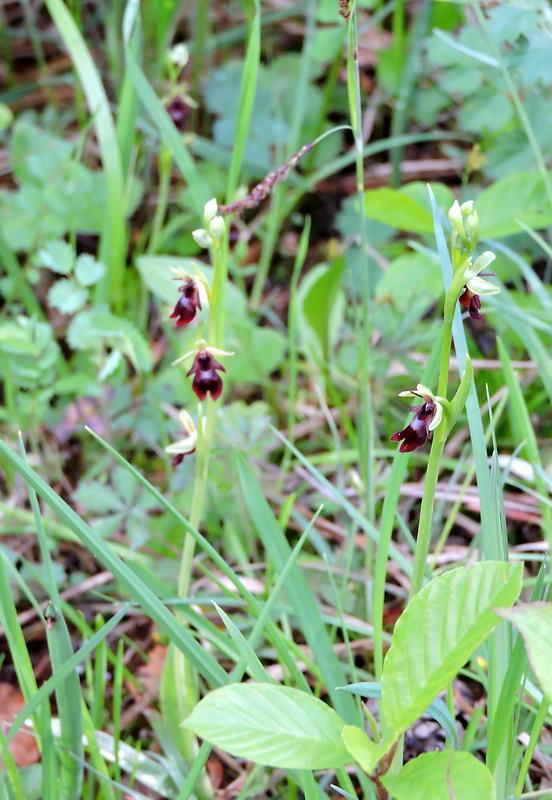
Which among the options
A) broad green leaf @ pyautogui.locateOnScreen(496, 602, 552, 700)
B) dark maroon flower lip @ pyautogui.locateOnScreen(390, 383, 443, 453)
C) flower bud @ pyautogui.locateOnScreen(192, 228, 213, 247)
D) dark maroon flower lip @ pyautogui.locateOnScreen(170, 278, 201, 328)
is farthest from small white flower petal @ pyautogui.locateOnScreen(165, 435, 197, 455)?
broad green leaf @ pyautogui.locateOnScreen(496, 602, 552, 700)

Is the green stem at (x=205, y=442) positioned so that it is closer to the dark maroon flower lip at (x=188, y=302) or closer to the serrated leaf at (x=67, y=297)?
the dark maroon flower lip at (x=188, y=302)

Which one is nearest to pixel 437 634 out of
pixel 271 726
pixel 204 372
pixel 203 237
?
pixel 271 726

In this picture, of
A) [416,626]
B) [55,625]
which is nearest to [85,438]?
[55,625]

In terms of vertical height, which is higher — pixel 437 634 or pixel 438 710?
pixel 437 634

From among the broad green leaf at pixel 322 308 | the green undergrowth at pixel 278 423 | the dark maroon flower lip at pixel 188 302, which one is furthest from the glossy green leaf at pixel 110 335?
the dark maroon flower lip at pixel 188 302

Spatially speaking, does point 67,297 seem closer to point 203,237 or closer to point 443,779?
point 203,237

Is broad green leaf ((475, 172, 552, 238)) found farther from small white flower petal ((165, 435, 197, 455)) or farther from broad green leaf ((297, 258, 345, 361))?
small white flower petal ((165, 435, 197, 455))
